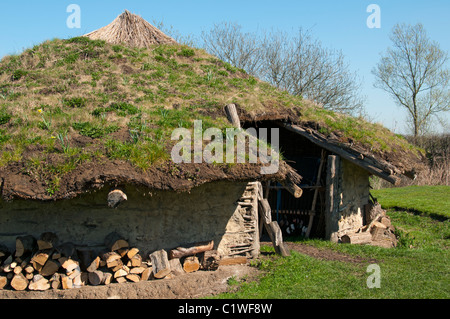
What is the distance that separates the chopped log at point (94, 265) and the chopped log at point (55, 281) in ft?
1.47

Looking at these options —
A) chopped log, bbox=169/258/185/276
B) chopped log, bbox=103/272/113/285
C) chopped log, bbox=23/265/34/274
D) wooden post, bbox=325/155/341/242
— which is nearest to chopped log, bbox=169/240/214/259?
chopped log, bbox=169/258/185/276

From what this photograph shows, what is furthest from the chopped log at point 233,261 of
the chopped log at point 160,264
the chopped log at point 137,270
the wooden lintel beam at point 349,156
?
the wooden lintel beam at point 349,156

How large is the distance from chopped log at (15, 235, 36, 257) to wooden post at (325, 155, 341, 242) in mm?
6943

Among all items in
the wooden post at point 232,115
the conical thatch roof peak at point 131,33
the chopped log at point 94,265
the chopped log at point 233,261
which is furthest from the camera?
the conical thatch roof peak at point 131,33

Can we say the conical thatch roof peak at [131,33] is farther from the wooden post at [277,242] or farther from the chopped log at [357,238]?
the chopped log at [357,238]

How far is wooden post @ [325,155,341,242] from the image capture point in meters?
10.4

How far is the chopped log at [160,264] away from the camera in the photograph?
22.2 feet

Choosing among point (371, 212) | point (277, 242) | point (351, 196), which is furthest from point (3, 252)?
Result: point (371, 212)

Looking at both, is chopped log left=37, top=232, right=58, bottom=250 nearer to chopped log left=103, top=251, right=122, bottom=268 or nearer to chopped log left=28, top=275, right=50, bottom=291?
chopped log left=28, top=275, right=50, bottom=291
